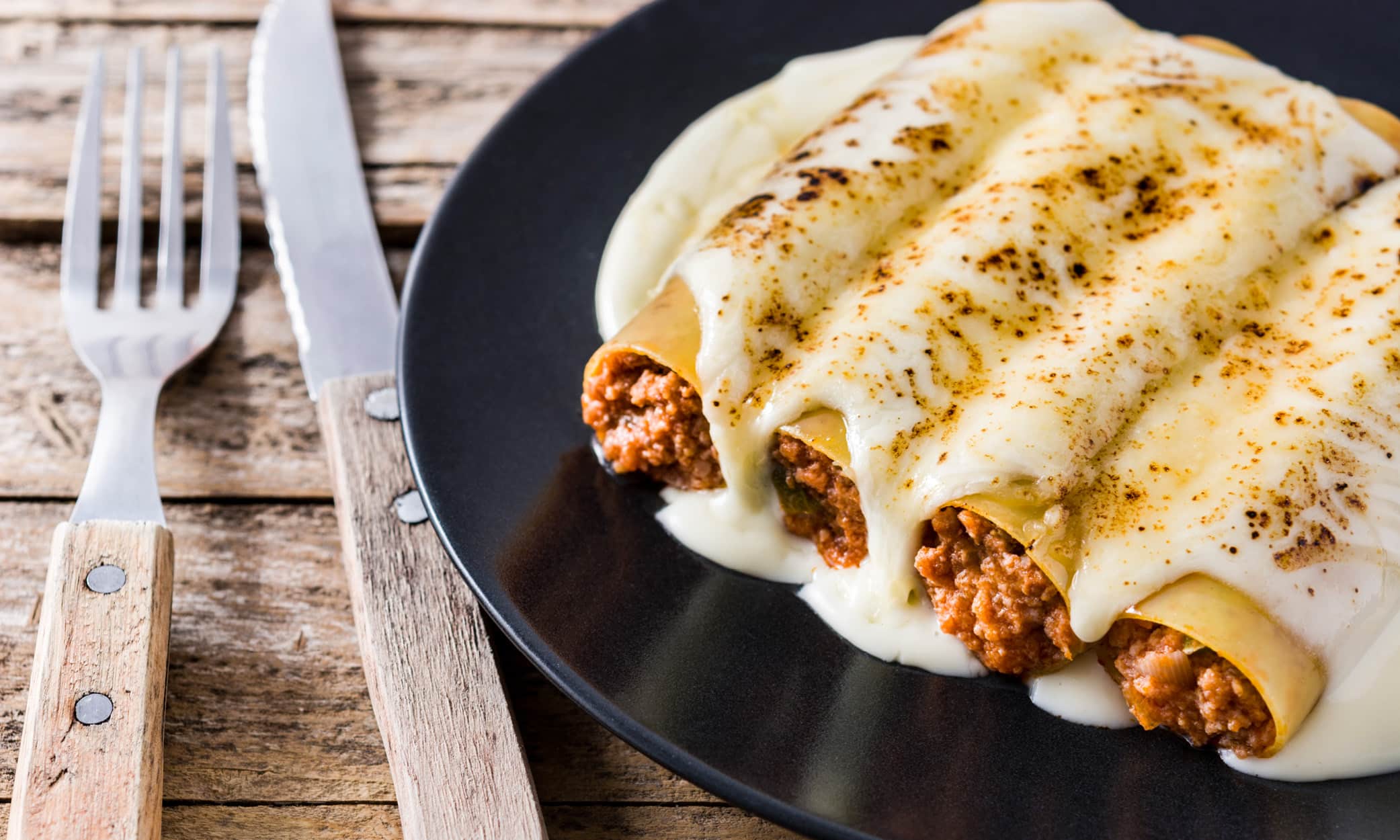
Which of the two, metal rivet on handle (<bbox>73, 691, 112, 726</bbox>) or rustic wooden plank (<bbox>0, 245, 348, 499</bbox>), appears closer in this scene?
metal rivet on handle (<bbox>73, 691, 112, 726</bbox>)

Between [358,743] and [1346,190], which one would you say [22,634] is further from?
[1346,190]

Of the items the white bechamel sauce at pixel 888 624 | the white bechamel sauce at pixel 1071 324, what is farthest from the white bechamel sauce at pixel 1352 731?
the white bechamel sauce at pixel 888 624

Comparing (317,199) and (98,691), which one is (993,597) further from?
(317,199)

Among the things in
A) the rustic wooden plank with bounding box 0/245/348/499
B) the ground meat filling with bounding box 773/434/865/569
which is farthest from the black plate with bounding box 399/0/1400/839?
the rustic wooden plank with bounding box 0/245/348/499

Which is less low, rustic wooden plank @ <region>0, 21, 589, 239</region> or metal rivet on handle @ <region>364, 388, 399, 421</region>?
metal rivet on handle @ <region>364, 388, 399, 421</region>

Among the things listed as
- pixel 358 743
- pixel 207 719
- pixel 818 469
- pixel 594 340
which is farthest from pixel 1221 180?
pixel 207 719

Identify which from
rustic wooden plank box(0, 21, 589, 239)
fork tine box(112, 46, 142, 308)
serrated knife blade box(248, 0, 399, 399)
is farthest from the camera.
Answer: rustic wooden plank box(0, 21, 589, 239)

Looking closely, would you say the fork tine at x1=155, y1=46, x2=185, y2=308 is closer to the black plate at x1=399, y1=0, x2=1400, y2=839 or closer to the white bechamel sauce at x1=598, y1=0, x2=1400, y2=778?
the black plate at x1=399, y1=0, x2=1400, y2=839
